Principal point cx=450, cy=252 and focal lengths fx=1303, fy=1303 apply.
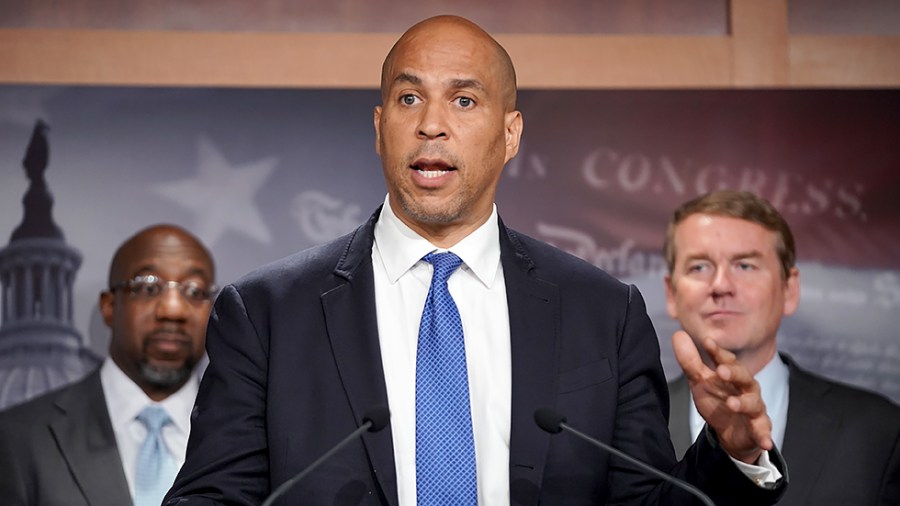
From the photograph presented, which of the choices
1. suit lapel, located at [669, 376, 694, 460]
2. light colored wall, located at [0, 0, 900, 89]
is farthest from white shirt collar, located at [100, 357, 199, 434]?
suit lapel, located at [669, 376, 694, 460]

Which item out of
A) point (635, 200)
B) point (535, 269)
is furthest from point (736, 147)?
point (535, 269)

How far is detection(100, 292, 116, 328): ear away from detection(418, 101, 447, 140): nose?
1.92 meters

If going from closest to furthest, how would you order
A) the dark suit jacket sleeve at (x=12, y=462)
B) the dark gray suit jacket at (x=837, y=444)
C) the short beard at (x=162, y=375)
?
the dark gray suit jacket at (x=837, y=444), the dark suit jacket sleeve at (x=12, y=462), the short beard at (x=162, y=375)

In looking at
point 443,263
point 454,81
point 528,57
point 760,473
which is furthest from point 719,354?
point 528,57

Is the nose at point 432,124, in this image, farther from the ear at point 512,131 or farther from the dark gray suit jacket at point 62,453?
the dark gray suit jacket at point 62,453

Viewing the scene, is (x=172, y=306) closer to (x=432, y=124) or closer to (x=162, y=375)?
(x=162, y=375)

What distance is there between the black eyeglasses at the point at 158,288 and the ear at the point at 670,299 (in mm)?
1346

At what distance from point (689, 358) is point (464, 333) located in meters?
0.47

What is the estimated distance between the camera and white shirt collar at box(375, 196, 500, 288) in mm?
2186

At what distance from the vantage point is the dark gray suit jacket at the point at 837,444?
129 inches

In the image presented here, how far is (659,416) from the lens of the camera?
2135mm

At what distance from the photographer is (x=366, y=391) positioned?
6.64ft

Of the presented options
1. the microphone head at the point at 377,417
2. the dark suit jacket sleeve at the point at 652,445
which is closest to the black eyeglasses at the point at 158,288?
the dark suit jacket sleeve at the point at 652,445

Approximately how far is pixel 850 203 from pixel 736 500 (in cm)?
241
